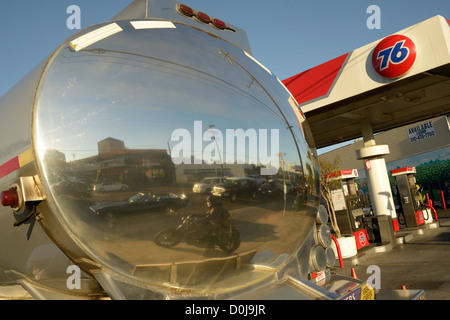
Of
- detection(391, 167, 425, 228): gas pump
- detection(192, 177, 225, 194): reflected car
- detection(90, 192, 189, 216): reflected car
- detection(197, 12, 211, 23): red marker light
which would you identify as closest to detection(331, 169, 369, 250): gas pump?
detection(391, 167, 425, 228): gas pump

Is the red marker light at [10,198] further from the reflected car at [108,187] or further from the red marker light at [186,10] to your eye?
the red marker light at [186,10]

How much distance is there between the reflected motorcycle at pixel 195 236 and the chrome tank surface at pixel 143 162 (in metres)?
0.03

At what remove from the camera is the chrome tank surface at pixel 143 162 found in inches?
57.2

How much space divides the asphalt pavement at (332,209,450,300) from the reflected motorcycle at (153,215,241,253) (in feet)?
13.3

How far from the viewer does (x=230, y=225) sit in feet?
5.39

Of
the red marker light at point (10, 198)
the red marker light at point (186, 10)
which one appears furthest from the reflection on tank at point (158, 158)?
the red marker light at point (186, 10)

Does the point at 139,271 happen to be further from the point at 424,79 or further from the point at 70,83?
the point at 424,79

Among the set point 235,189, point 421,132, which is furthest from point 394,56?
point 421,132

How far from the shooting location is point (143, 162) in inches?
57.8

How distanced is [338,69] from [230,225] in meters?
11.2

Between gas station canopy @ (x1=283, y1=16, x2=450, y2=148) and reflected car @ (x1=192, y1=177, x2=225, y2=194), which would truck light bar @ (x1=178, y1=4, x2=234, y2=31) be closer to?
reflected car @ (x1=192, y1=177, x2=225, y2=194)

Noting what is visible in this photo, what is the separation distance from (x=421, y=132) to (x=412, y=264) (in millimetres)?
28280
